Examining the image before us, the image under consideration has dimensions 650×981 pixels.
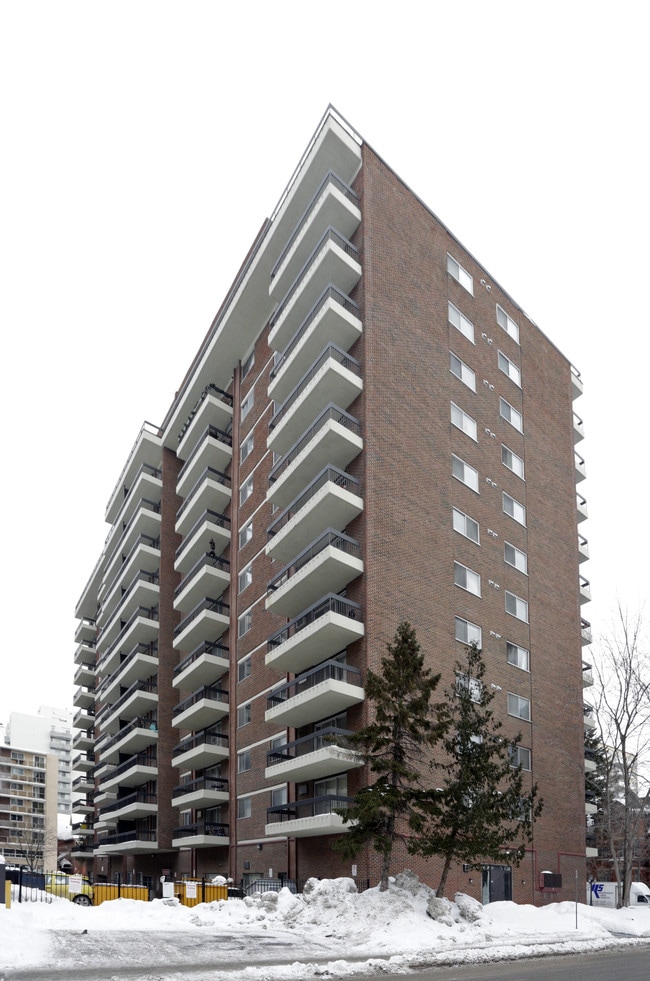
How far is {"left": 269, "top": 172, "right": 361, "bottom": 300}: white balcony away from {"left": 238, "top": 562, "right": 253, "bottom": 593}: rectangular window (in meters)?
15.3

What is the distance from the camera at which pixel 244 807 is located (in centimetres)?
4778

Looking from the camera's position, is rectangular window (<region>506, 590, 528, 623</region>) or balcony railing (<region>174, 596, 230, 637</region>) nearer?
rectangular window (<region>506, 590, 528, 623</region>)

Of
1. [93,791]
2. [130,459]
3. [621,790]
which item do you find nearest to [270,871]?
[621,790]

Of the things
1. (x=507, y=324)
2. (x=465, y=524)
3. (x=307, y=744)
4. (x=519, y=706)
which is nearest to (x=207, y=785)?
(x=307, y=744)

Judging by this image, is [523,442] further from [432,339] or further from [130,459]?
[130,459]

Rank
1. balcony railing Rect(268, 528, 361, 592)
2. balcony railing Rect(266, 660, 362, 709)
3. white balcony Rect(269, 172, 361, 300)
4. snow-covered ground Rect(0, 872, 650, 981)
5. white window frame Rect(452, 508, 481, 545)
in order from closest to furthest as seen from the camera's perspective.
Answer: snow-covered ground Rect(0, 872, 650, 981) < balcony railing Rect(266, 660, 362, 709) < balcony railing Rect(268, 528, 361, 592) < white balcony Rect(269, 172, 361, 300) < white window frame Rect(452, 508, 481, 545)

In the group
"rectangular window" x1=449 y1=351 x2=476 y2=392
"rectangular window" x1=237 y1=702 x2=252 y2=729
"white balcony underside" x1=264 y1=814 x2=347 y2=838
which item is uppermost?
"rectangular window" x1=449 y1=351 x2=476 y2=392

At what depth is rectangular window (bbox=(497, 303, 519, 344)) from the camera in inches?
2051

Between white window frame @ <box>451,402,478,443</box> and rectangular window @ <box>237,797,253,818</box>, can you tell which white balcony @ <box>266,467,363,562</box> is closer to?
white window frame @ <box>451,402,478,443</box>

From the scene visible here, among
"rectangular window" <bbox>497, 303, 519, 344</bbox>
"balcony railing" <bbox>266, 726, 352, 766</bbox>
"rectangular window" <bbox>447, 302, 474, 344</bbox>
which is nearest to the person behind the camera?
"balcony railing" <bbox>266, 726, 352, 766</bbox>

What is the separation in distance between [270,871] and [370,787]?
15.0m

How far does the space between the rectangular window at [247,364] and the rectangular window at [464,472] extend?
661 inches

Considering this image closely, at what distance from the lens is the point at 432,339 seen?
1761 inches

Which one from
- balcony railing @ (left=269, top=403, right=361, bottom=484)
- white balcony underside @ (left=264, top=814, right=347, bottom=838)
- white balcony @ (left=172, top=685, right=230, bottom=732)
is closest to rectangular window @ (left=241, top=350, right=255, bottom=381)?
balcony railing @ (left=269, top=403, right=361, bottom=484)
